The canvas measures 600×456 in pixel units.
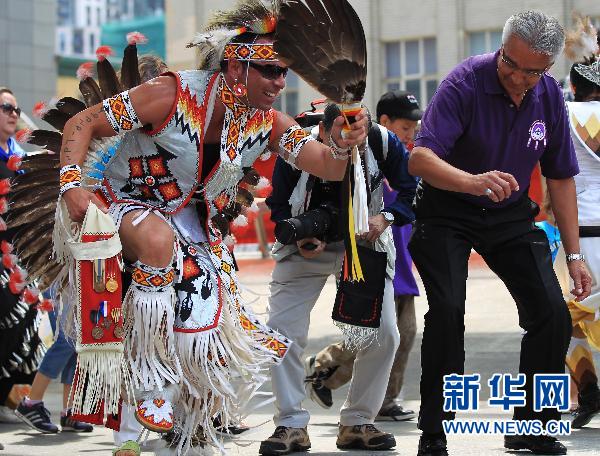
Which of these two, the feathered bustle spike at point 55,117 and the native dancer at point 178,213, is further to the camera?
the feathered bustle spike at point 55,117

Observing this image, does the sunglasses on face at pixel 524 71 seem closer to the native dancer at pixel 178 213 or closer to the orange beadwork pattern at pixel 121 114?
the native dancer at pixel 178 213

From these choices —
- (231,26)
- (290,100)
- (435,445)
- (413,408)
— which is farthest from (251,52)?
(290,100)

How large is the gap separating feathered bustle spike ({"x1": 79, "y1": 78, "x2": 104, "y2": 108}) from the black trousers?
63.0 inches

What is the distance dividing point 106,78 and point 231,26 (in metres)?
0.86

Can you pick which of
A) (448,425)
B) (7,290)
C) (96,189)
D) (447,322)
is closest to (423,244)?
(447,322)

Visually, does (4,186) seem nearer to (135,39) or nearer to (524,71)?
(135,39)

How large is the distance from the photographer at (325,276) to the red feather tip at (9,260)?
135 centimetres

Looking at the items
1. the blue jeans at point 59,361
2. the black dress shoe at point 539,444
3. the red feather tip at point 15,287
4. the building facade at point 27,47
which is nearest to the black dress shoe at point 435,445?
the black dress shoe at point 539,444

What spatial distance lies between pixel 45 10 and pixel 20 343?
84.2ft

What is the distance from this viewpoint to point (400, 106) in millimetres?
7273

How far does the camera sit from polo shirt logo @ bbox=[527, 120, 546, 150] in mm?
5492

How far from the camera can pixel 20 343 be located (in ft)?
25.3

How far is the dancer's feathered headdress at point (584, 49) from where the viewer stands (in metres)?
6.90

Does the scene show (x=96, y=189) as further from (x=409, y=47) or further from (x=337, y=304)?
(x=409, y=47)
